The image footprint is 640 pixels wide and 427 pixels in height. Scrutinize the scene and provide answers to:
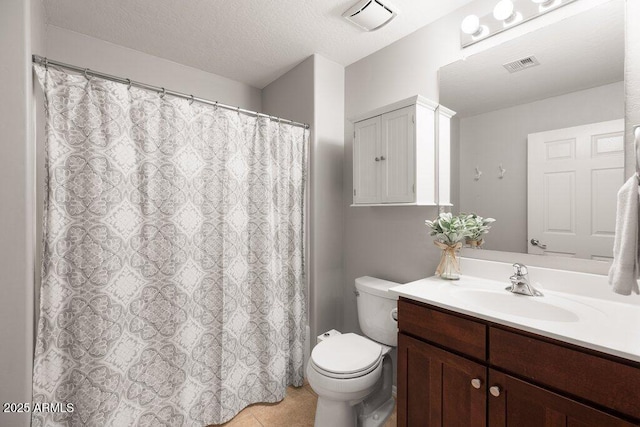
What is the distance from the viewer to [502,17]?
1464mm

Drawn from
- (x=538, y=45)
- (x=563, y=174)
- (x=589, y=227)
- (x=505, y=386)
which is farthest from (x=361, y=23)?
(x=505, y=386)

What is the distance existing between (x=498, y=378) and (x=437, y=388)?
0.28 m

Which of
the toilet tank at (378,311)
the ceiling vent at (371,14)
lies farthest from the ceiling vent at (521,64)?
the toilet tank at (378,311)

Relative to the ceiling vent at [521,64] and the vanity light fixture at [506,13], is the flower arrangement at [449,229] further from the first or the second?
the vanity light fixture at [506,13]

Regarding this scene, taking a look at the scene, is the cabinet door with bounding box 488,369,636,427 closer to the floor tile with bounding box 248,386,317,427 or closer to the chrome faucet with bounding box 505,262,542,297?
the chrome faucet with bounding box 505,262,542,297

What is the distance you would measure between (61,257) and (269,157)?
47.4 inches

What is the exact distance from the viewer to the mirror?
1246mm

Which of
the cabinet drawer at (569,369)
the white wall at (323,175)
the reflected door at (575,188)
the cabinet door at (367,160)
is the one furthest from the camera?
the white wall at (323,175)

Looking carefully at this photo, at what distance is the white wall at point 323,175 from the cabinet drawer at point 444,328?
0.94 m

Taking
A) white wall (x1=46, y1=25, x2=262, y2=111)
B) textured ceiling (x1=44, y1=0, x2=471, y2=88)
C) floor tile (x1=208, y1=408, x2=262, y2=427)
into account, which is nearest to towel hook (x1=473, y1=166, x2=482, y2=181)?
textured ceiling (x1=44, y1=0, x2=471, y2=88)

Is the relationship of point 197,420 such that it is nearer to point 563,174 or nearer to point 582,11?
point 563,174

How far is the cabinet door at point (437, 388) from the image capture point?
1107 millimetres

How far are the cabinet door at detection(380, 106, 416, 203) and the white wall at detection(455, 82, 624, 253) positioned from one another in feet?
0.97

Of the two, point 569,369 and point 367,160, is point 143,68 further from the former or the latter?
point 569,369
